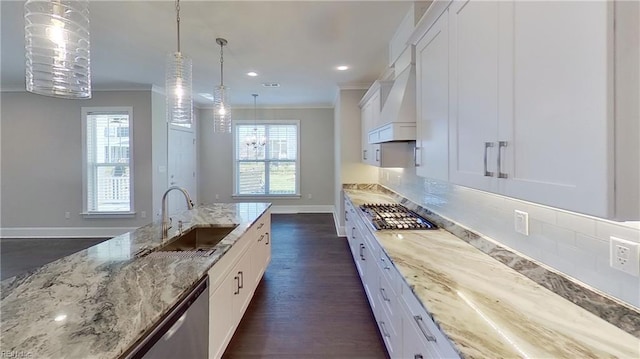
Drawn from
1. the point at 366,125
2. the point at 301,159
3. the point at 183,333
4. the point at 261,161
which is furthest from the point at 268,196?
the point at 183,333

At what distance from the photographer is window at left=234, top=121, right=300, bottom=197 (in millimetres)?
7914

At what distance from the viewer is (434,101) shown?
1.82 m

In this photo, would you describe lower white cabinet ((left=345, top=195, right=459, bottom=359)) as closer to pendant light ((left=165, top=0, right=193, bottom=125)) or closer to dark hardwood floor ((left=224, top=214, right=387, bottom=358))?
dark hardwood floor ((left=224, top=214, right=387, bottom=358))

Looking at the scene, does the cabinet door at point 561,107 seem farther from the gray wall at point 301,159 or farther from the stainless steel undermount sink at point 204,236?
the gray wall at point 301,159

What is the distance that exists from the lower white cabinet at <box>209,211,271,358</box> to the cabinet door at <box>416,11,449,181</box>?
1.47 metres

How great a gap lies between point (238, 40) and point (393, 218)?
258 centimetres

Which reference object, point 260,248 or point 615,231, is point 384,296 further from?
point 260,248

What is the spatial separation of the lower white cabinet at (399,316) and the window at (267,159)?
5.36m

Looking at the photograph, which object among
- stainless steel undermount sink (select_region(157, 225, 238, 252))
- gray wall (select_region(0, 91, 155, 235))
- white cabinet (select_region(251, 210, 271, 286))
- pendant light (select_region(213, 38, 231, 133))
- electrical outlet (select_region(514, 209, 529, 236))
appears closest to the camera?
electrical outlet (select_region(514, 209, 529, 236))

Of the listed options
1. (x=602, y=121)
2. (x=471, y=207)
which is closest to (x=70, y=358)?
(x=602, y=121)

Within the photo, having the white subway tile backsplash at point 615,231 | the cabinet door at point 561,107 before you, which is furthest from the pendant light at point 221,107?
the white subway tile backsplash at point 615,231

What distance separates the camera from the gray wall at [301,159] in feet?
25.8

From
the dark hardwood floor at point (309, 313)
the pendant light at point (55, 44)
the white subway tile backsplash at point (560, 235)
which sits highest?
the pendant light at point (55, 44)

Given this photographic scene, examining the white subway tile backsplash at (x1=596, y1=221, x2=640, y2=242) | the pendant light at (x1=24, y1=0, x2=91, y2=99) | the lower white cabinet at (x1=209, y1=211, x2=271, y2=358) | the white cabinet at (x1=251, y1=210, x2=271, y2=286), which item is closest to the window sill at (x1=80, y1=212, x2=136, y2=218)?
the white cabinet at (x1=251, y1=210, x2=271, y2=286)
